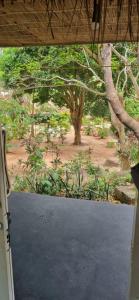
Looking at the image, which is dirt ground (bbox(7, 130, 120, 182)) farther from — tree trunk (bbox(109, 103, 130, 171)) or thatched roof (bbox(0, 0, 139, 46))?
thatched roof (bbox(0, 0, 139, 46))

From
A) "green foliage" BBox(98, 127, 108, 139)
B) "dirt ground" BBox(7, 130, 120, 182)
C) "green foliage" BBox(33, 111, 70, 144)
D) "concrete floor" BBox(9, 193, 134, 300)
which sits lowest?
"concrete floor" BBox(9, 193, 134, 300)

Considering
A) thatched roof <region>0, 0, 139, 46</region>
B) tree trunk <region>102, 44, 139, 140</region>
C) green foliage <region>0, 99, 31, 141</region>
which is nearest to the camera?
thatched roof <region>0, 0, 139, 46</region>

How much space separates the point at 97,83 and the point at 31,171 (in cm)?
198

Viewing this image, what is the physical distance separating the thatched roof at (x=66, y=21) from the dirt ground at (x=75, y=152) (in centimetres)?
358

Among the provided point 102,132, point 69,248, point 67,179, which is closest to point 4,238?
point 69,248

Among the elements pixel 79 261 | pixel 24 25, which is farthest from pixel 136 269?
pixel 79 261

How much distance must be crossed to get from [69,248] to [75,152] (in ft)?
7.91

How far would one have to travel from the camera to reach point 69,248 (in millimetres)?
3086

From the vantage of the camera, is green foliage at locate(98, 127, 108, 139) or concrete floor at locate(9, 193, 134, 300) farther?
green foliage at locate(98, 127, 108, 139)

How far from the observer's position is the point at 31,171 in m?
5.01

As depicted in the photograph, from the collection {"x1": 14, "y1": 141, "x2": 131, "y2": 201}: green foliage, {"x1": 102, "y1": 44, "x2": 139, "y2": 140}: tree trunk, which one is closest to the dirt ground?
{"x1": 14, "y1": 141, "x2": 131, "y2": 201}: green foliage

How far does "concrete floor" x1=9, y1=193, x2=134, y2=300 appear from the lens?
8.15 ft

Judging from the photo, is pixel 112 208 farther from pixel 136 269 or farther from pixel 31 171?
pixel 136 269

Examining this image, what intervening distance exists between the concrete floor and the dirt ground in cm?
104
